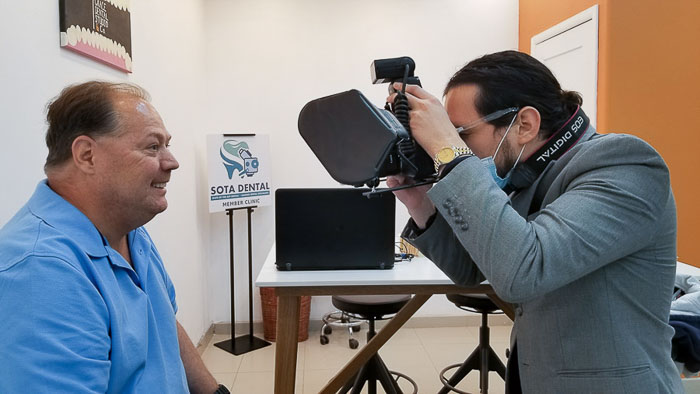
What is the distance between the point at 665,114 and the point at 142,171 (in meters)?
3.05

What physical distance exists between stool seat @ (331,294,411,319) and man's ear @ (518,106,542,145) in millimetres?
1852

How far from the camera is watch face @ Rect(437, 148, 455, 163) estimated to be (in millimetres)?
887

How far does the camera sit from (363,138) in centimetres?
92

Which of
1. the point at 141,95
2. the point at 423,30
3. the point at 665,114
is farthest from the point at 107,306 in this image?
the point at 423,30

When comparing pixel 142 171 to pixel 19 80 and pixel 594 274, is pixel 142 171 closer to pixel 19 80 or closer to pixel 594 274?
pixel 19 80

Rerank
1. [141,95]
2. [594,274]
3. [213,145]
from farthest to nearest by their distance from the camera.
Result: [213,145] → [141,95] → [594,274]

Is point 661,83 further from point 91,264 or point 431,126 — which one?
point 91,264

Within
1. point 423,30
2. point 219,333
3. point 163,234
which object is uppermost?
point 423,30

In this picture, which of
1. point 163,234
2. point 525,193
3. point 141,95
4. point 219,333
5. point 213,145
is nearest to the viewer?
point 525,193

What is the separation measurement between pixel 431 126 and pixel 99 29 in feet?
5.96

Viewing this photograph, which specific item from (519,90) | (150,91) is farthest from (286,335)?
(150,91)

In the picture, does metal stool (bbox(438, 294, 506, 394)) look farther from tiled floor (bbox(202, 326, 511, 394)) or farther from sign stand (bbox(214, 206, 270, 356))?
sign stand (bbox(214, 206, 270, 356))

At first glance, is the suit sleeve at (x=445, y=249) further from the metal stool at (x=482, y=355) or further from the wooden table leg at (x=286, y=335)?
the metal stool at (x=482, y=355)

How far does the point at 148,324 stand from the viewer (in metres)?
1.14
